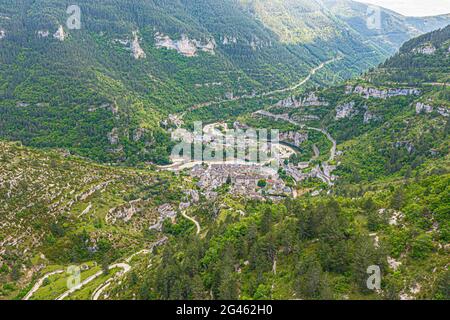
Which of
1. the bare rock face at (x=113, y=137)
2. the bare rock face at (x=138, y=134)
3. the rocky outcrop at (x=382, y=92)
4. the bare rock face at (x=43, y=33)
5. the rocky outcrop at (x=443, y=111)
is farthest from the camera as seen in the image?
the bare rock face at (x=43, y=33)

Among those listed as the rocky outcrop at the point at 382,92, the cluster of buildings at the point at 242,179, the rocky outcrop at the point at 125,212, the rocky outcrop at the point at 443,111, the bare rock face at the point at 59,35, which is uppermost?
the bare rock face at the point at 59,35

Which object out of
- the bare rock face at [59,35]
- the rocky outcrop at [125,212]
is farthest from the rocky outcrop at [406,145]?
the bare rock face at [59,35]

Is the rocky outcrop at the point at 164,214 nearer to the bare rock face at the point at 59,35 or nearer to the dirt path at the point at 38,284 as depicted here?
the dirt path at the point at 38,284

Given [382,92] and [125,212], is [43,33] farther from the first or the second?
[382,92]

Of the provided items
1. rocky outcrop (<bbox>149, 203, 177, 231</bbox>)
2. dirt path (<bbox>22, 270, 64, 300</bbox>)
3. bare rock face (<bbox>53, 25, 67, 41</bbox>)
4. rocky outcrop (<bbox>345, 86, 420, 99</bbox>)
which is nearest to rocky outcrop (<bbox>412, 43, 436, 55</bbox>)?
rocky outcrop (<bbox>345, 86, 420, 99</bbox>)

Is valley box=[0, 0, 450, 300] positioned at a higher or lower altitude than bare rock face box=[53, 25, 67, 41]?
lower

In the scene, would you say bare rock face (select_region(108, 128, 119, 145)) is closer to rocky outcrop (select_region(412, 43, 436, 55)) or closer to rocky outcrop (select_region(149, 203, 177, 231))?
rocky outcrop (select_region(149, 203, 177, 231))

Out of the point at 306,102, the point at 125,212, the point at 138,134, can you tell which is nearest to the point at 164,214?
the point at 125,212

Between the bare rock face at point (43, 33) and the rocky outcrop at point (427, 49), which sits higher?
the bare rock face at point (43, 33)
